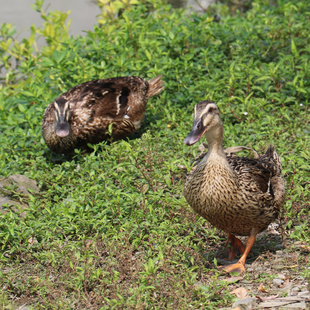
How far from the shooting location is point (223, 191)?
4.25m

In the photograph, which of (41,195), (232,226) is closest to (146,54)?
(41,195)

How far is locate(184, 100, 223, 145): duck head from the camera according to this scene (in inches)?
163

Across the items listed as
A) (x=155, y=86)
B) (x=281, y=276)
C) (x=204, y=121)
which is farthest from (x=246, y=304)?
(x=155, y=86)

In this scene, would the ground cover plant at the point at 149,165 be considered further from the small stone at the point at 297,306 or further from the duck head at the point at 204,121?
the duck head at the point at 204,121

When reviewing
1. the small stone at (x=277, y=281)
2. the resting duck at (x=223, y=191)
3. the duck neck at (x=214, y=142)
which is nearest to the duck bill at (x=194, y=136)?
the resting duck at (x=223, y=191)

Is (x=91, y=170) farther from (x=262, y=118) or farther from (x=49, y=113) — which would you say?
(x=262, y=118)

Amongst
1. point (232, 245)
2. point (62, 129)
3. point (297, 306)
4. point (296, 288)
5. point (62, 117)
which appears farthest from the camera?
point (62, 117)

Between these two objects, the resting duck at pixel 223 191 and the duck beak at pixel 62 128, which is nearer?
the resting duck at pixel 223 191

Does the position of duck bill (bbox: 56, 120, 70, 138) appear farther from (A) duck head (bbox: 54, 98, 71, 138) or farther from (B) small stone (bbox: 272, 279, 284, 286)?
(B) small stone (bbox: 272, 279, 284, 286)

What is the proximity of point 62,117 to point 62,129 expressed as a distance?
21 centimetres

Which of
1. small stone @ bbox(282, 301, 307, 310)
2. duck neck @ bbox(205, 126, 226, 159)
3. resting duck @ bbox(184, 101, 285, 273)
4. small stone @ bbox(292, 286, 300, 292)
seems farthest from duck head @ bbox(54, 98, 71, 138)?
small stone @ bbox(282, 301, 307, 310)

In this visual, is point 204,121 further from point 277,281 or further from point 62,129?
point 62,129

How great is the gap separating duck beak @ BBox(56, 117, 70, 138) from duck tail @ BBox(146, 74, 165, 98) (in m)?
1.47

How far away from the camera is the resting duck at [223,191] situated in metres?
4.25
